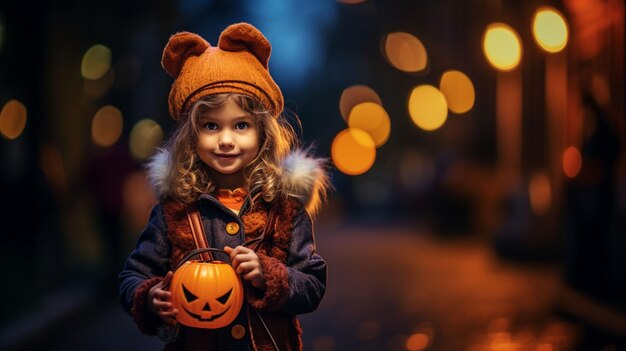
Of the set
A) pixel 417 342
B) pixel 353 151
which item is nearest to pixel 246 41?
pixel 417 342

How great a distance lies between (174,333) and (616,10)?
12.2 m

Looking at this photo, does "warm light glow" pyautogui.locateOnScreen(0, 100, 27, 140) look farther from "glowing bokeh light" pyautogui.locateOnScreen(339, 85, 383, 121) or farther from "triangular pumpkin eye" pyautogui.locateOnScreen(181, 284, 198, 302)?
"glowing bokeh light" pyautogui.locateOnScreen(339, 85, 383, 121)

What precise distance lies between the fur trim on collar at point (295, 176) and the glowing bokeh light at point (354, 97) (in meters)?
47.6

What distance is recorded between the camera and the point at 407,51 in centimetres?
3444

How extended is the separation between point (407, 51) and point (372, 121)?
21.1 metres

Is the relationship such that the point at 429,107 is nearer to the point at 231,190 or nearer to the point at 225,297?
the point at 231,190

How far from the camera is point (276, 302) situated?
321 centimetres

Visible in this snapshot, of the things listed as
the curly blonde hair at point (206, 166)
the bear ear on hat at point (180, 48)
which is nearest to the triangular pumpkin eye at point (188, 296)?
the curly blonde hair at point (206, 166)

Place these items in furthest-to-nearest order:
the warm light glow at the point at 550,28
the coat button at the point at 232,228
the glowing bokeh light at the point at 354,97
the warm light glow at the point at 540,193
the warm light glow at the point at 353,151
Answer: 1. the warm light glow at the point at 353,151
2. the glowing bokeh light at the point at 354,97
3. the warm light glow at the point at 540,193
4. the warm light glow at the point at 550,28
5. the coat button at the point at 232,228

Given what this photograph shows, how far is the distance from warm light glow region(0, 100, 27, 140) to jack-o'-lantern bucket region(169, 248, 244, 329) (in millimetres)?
7606

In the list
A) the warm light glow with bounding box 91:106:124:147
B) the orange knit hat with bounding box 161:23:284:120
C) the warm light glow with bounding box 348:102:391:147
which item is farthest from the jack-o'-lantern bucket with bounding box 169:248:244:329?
the warm light glow with bounding box 348:102:391:147

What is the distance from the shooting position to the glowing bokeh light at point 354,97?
5225 cm

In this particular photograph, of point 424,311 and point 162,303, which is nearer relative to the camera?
point 162,303

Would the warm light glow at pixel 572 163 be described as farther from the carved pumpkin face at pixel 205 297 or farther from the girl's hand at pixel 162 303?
the girl's hand at pixel 162 303
